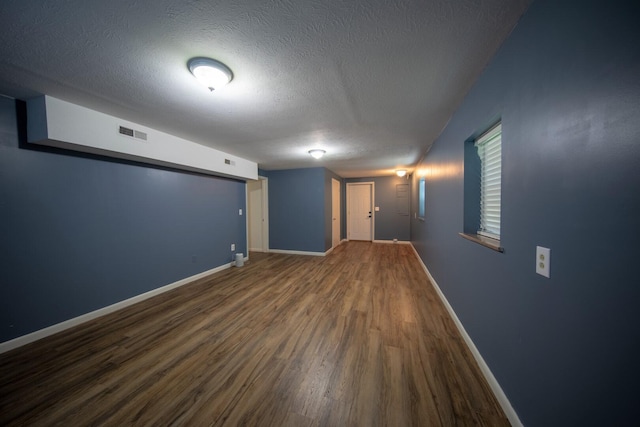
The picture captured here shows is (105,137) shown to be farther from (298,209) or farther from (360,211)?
(360,211)

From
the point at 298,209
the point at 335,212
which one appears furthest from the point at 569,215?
the point at 335,212

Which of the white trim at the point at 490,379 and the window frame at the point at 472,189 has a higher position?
the window frame at the point at 472,189

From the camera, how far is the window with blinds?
1.63 metres

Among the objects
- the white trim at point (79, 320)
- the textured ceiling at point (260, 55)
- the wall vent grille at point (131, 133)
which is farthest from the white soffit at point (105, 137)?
the white trim at point (79, 320)

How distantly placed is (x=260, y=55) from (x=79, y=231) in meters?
2.86

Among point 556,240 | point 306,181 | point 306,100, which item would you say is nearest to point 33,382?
point 306,100

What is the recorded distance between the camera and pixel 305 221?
543 centimetres

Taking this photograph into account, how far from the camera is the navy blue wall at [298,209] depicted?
530cm

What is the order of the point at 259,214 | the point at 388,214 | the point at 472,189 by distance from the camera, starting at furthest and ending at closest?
1. the point at 388,214
2. the point at 259,214
3. the point at 472,189

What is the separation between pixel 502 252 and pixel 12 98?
444 centimetres

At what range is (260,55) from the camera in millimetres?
1449

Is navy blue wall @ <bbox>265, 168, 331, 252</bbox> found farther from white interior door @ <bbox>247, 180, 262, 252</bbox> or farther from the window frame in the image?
the window frame

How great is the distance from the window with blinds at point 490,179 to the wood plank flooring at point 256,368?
114 cm

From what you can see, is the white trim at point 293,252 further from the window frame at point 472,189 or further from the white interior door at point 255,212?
the window frame at point 472,189
